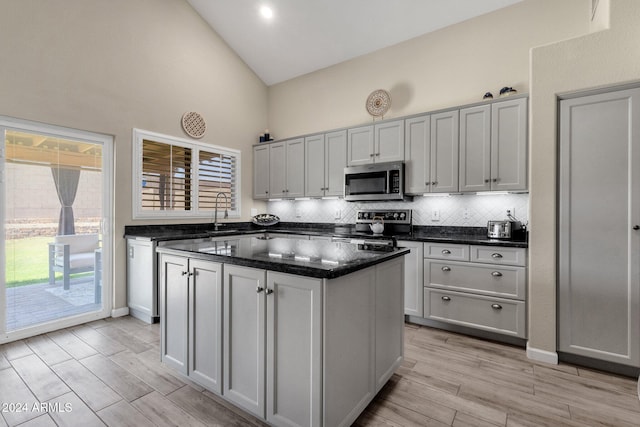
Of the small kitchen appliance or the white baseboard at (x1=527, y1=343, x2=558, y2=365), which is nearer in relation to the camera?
the white baseboard at (x1=527, y1=343, x2=558, y2=365)

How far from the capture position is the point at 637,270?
2209 millimetres

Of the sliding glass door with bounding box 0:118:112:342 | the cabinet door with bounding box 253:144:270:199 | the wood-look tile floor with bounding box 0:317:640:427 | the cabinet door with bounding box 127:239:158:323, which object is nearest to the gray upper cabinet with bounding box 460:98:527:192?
the wood-look tile floor with bounding box 0:317:640:427

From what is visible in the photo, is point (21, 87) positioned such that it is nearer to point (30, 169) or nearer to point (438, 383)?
point (30, 169)

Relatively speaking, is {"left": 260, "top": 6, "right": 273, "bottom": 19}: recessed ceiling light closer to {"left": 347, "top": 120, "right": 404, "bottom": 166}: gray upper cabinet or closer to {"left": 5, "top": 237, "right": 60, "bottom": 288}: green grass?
{"left": 347, "top": 120, "right": 404, "bottom": 166}: gray upper cabinet

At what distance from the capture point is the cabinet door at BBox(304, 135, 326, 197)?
174 inches

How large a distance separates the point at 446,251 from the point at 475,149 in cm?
112

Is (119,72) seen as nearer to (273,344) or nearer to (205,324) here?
(205,324)

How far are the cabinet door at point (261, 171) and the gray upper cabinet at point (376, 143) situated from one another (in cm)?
156

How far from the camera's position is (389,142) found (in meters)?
3.81

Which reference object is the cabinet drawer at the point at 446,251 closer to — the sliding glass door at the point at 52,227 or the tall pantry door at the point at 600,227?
the tall pantry door at the point at 600,227

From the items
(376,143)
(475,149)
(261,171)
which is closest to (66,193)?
(261,171)

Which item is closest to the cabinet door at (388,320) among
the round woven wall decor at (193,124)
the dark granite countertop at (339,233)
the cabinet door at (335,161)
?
the dark granite countertop at (339,233)

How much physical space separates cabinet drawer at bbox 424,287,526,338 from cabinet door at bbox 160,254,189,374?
2.33 m

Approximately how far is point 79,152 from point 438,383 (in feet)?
13.3
